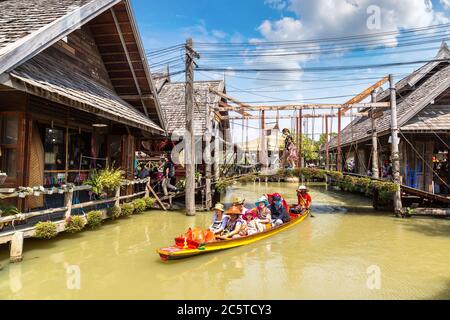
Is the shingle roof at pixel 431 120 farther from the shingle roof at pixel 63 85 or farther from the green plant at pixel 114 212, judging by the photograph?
the green plant at pixel 114 212

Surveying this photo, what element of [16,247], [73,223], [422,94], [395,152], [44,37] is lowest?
[16,247]

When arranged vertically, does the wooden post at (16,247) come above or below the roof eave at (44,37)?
below

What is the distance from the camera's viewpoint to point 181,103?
821 inches

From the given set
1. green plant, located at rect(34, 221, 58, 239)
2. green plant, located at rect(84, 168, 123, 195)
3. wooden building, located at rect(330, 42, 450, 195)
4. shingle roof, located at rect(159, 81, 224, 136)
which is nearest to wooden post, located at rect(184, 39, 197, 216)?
shingle roof, located at rect(159, 81, 224, 136)

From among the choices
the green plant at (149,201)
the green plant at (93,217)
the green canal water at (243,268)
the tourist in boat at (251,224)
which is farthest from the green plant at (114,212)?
the tourist in boat at (251,224)

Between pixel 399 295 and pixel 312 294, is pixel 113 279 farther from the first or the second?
pixel 399 295

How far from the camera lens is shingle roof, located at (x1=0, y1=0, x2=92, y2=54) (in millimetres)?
7481

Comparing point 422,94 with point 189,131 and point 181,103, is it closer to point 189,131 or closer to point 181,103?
point 189,131

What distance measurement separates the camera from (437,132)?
582 inches

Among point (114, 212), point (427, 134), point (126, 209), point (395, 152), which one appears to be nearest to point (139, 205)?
point (126, 209)

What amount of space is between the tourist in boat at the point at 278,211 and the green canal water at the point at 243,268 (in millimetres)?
538

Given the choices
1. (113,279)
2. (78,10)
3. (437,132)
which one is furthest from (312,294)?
(437,132)

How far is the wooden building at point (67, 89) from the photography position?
25.2 ft

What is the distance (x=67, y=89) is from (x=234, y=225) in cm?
599
